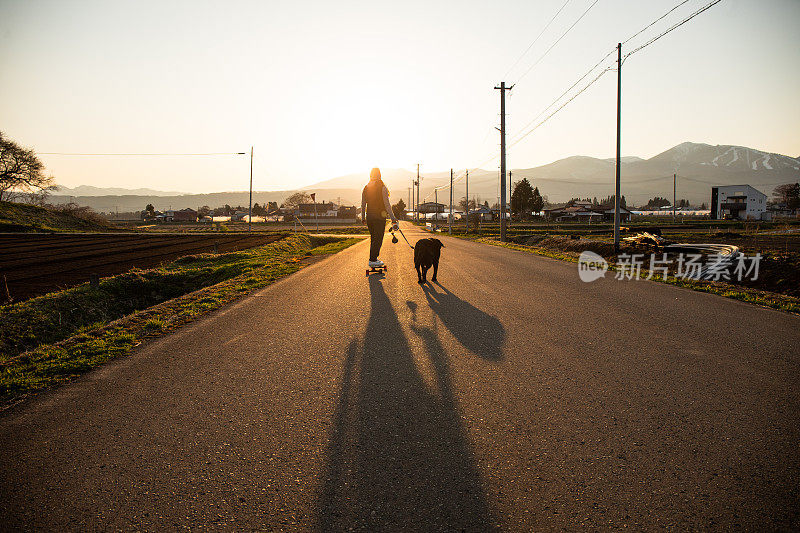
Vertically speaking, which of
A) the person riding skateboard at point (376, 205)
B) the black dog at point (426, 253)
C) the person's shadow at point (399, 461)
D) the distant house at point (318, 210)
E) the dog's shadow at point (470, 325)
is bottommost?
the person's shadow at point (399, 461)

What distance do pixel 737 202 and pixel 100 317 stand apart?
118m

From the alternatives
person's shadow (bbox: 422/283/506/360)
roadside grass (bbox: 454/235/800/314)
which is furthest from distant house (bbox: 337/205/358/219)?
person's shadow (bbox: 422/283/506/360)

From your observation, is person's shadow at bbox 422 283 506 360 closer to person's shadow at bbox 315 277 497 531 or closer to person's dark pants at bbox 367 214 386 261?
person's shadow at bbox 315 277 497 531

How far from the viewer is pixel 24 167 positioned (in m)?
57.1

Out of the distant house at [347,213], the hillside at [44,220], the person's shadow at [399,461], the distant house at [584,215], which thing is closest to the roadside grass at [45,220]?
the hillside at [44,220]

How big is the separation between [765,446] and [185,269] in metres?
14.2

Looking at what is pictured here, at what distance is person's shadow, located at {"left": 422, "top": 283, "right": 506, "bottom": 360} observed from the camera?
4.95 m

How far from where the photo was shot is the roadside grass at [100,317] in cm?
425

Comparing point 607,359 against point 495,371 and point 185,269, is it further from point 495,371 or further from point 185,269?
point 185,269

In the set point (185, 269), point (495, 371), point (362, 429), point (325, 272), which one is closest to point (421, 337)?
point (495, 371)

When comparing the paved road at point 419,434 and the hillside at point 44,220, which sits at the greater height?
the hillside at point 44,220

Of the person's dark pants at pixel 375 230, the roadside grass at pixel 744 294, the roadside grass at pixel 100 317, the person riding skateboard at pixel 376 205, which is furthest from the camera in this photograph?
the person's dark pants at pixel 375 230

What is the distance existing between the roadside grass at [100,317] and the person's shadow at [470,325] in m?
3.88

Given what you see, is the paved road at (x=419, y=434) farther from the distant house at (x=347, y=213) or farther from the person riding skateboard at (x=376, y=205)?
the distant house at (x=347, y=213)
